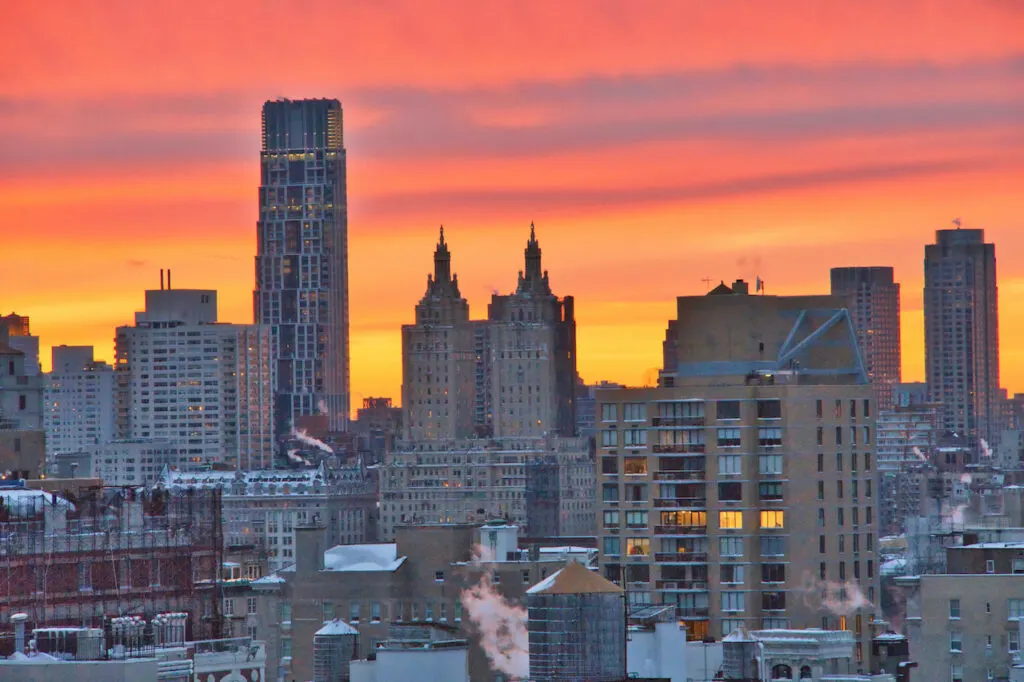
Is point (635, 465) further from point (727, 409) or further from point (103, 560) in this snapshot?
point (103, 560)

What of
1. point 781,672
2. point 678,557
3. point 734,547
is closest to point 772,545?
point 734,547

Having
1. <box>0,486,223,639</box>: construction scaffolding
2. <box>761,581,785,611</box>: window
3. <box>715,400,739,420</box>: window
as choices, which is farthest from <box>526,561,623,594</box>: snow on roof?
<box>715,400,739,420</box>: window

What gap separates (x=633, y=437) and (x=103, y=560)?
2804 cm

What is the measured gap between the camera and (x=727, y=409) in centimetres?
16725

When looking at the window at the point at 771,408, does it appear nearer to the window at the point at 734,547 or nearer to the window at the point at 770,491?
the window at the point at 770,491

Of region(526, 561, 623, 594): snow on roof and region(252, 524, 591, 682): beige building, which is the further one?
region(252, 524, 591, 682): beige building

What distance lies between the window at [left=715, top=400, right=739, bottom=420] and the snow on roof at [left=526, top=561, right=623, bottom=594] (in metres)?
34.3

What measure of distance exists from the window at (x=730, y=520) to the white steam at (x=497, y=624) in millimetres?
11969

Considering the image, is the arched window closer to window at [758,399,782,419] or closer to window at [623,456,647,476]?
window at [758,399,782,419]

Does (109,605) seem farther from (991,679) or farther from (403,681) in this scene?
(991,679)

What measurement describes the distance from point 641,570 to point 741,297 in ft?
51.4

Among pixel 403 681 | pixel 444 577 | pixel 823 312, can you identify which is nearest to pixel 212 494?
pixel 444 577

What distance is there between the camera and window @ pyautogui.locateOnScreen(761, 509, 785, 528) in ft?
546

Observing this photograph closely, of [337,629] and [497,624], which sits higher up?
[337,629]
